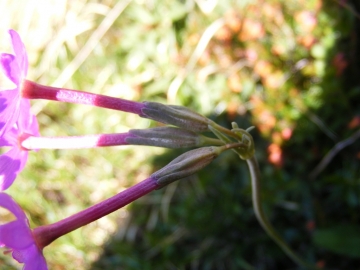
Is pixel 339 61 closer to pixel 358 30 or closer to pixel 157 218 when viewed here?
pixel 358 30

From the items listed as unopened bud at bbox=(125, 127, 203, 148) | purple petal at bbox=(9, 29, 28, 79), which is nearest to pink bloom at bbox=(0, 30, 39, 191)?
purple petal at bbox=(9, 29, 28, 79)

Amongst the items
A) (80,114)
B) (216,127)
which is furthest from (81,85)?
(216,127)

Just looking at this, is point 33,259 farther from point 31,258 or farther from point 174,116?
point 174,116

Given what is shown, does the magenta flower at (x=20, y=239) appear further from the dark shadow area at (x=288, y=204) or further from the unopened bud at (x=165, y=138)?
the dark shadow area at (x=288, y=204)

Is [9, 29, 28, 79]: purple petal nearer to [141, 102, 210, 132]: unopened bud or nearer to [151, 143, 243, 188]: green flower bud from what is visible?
[141, 102, 210, 132]: unopened bud

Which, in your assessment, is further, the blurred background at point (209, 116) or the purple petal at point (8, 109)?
the blurred background at point (209, 116)

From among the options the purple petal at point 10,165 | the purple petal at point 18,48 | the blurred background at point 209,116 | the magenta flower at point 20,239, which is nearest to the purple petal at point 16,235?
the magenta flower at point 20,239
